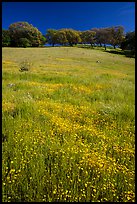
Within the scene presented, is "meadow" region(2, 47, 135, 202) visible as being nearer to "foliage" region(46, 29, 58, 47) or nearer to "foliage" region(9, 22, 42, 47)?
"foliage" region(9, 22, 42, 47)

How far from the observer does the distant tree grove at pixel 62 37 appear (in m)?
70.9

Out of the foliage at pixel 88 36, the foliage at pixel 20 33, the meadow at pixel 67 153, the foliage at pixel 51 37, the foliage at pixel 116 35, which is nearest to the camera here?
the meadow at pixel 67 153

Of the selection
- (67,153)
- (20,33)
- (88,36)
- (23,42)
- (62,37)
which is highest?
(88,36)

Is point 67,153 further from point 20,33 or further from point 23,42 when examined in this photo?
point 20,33

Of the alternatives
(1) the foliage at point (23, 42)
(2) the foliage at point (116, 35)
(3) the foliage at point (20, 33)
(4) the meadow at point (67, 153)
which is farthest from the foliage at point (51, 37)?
(4) the meadow at point (67, 153)

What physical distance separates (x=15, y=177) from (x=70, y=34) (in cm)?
8831

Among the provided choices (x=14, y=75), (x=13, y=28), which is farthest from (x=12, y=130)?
(x=13, y=28)

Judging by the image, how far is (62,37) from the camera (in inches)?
3396

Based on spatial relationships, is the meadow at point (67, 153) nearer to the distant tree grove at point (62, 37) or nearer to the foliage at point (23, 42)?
the distant tree grove at point (62, 37)

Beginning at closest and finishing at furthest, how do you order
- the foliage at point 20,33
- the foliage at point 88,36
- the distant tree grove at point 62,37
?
the distant tree grove at point 62,37 → the foliage at point 20,33 → the foliage at point 88,36

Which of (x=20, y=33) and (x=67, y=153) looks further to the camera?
(x=20, y=33)

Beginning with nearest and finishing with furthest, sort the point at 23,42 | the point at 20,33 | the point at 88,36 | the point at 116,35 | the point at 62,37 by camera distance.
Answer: the point at 23,42
the point at 20,33
the point at 116,35
the point at 62,37
the point at 88,36

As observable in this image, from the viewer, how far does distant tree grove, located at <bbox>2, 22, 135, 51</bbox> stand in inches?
2790

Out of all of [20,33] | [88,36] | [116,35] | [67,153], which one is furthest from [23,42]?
[67,153]
